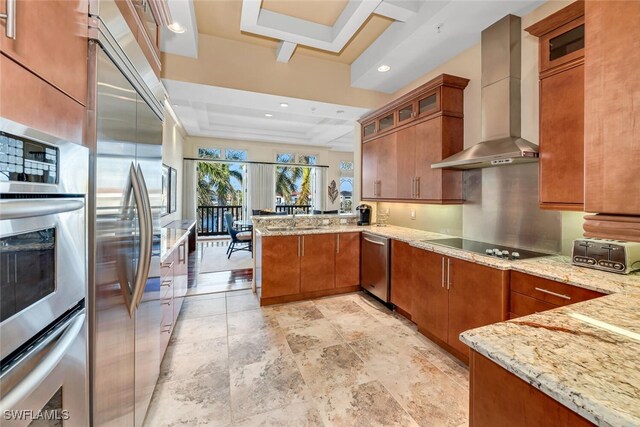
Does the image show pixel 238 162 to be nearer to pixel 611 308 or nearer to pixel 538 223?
pixel 538 223

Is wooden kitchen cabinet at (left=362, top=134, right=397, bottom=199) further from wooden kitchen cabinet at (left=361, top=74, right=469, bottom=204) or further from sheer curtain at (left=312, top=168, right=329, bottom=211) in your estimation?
sheer curtain at (left=312, top=168, right=329, bottom=211)

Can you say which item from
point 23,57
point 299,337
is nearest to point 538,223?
point 299,337

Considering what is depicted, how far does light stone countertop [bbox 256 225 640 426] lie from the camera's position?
0.60 m

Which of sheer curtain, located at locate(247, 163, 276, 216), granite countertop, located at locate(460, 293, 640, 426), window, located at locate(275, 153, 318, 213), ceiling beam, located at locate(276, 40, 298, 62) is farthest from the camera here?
window, located at locate(275, 153, 318, 213)

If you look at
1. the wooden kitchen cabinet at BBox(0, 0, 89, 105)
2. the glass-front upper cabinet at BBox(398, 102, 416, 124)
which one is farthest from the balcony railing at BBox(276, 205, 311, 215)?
the wooden kitchen cabinet at BBox(0, 0, 89, 105)

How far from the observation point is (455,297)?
2273 millimetres

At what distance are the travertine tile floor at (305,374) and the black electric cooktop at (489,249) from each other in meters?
0.95

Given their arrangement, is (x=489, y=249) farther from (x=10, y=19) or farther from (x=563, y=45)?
(x=10, y=19)

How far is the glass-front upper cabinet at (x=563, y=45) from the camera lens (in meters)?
1.77

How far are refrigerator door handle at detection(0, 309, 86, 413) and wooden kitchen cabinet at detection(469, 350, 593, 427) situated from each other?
48.3 inches

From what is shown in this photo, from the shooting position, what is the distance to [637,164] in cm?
93

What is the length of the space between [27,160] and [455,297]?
2607 mm

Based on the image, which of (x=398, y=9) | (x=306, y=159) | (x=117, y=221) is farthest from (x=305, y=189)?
(x=117, y=221)

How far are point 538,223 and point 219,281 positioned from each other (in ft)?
13.5
